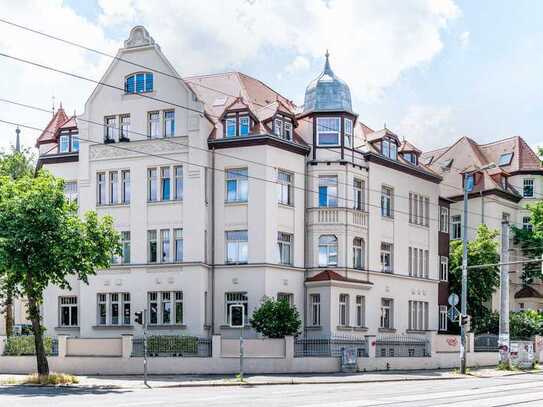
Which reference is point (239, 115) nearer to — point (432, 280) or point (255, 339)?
point (255, 339)

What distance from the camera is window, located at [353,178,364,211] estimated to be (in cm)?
4756

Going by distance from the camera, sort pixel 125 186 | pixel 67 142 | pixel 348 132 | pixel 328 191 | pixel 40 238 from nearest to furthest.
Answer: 1. pixel 40 238
2. pixel 125 186
3. pixel 328 191
4. pixel 348 132
5. pixel 67 142

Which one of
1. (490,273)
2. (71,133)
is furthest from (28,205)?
(490,273)

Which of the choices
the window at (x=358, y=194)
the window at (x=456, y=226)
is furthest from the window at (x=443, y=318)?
the window at (x=358, y=194)

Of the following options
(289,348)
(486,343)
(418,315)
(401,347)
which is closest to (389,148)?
(418,315)

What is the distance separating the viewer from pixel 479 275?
56.7 meters

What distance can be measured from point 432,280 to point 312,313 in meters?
11.1

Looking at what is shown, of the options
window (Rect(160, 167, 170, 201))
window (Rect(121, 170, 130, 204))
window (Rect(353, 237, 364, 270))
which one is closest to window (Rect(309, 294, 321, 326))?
window (Rect(353, 237, 364, 270))

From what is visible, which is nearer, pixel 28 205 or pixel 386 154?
pixel 28 205

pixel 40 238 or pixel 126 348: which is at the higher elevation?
pixel 40 238

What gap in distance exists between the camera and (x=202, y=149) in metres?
44.3

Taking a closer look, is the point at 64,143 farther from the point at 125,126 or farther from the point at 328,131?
the point at 328,131

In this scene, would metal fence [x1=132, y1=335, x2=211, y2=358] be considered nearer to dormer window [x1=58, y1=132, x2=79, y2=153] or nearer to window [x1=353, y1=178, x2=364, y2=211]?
window [x1=353, y1=178, x2=364, y2=211]

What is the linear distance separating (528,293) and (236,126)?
28782 millimetres
